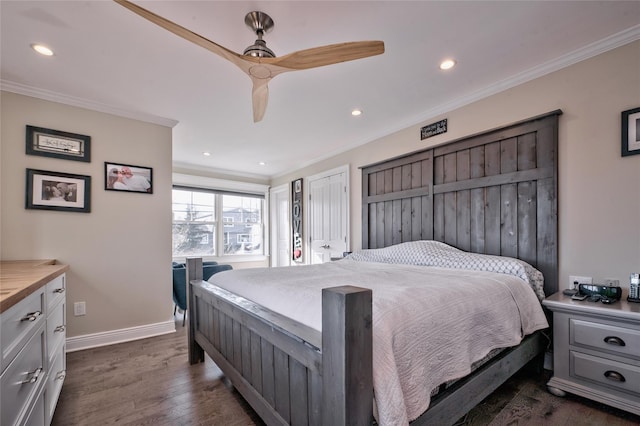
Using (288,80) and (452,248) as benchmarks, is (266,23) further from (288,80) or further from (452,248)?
(452,248)

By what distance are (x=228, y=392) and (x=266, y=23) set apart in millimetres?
2354

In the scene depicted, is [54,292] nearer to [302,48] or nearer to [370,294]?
[370,294]

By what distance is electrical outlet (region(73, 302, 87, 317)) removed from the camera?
105 inches

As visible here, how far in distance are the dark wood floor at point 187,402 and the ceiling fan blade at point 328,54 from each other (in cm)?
202

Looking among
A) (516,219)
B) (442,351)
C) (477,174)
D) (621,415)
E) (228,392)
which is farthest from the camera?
(477,174)

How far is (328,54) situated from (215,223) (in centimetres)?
467

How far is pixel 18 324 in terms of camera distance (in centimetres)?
103

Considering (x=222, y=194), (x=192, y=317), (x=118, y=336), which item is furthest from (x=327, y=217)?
(x=118, y=336)

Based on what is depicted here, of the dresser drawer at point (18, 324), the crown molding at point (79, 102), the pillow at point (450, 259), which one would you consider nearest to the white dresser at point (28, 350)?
the dresser drawer at point (18, 324)

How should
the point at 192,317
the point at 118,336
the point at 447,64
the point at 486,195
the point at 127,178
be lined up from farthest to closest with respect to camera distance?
the point at 127,178
the point at 118,336
the point at 486,195
the point at 192,317
the point at 447,64

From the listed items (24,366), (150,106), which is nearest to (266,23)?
(150,106)

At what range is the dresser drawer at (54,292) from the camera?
4.94 ft

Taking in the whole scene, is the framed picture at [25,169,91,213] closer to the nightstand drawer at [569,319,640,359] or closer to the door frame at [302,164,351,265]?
the door frame at [302,164,351,265]

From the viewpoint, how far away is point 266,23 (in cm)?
169
